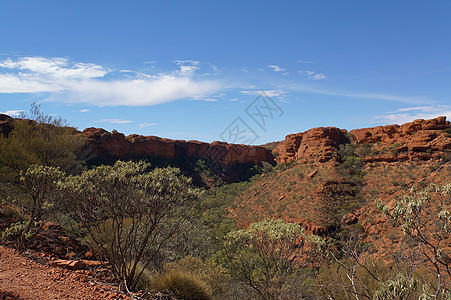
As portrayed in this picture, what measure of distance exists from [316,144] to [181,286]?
37334 mm

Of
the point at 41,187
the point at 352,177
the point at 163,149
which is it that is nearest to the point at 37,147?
the point at 41,187

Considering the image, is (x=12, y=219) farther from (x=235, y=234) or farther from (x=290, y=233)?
(x=290, y=233)

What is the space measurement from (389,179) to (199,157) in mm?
41229

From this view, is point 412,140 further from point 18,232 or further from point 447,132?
point 18,232

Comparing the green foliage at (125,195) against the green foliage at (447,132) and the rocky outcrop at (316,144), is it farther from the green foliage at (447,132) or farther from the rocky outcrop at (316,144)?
the green foliage at (447,132)

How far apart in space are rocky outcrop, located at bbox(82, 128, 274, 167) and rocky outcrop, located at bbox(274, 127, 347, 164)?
51.9ft

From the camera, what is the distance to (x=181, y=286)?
359 inches

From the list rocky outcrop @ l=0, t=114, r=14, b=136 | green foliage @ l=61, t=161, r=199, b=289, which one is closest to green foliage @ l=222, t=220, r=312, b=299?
green foliage @ l=61, t=161, r=199, b=289

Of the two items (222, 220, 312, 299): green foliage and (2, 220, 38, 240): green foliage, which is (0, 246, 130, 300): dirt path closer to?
(2, 220, 38, 240): green foliage

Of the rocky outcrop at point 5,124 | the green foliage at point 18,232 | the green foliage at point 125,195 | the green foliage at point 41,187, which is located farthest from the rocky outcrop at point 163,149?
the green foliage at point 125,195

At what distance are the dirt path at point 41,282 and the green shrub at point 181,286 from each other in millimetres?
2088

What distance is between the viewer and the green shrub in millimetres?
8852

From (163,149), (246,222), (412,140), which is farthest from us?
(163,149)

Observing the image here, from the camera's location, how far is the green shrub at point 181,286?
885 centimetres
